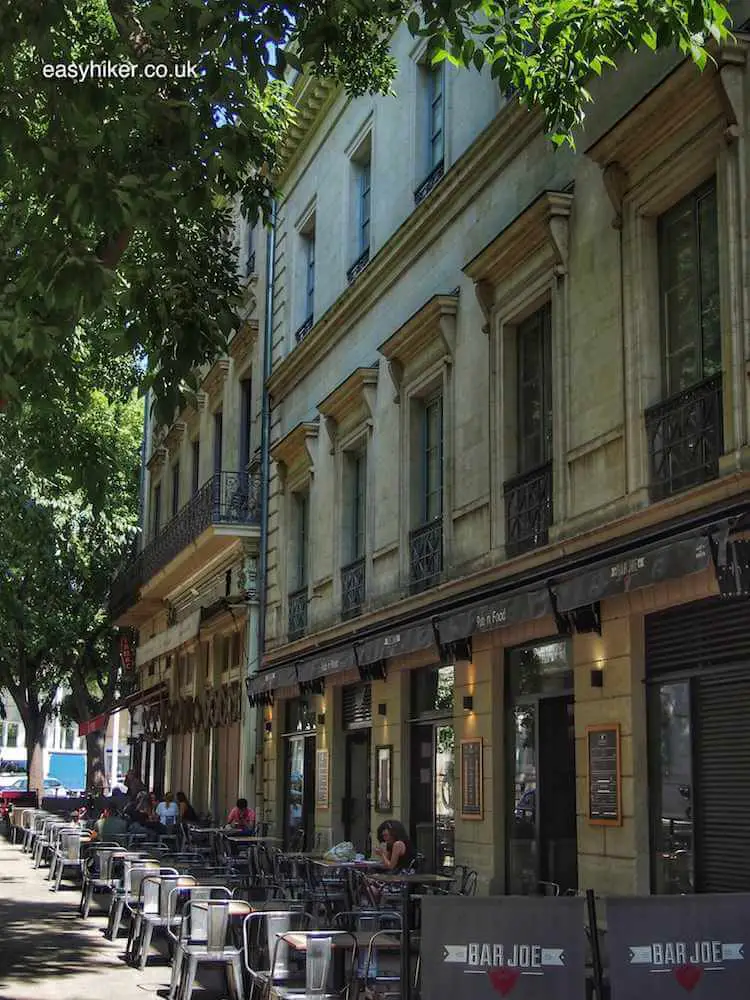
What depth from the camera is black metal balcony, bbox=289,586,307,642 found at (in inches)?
866

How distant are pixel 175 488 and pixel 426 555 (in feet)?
61.4

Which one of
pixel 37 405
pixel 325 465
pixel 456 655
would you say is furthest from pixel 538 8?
pixel 325 465

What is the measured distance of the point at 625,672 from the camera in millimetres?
11555

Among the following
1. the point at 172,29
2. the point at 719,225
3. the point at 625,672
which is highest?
the point at 172,29

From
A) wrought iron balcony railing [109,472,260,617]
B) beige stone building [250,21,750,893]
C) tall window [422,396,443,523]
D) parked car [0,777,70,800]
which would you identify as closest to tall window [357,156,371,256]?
beige stone building [250,21,750,893]

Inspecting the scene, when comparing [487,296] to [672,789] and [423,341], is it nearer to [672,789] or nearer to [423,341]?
[423,341]

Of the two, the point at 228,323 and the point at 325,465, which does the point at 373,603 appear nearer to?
the point at 325,465

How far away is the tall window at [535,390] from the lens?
13844 millimetres

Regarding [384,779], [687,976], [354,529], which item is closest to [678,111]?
[687,976]

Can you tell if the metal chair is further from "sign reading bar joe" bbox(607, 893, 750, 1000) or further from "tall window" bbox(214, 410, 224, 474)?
"tall window" bbox(214, 410, 224, 474)

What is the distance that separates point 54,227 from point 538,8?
13.0 feet

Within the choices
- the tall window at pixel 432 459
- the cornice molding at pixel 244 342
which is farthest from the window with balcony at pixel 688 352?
the cornice molding at pixel 244 342

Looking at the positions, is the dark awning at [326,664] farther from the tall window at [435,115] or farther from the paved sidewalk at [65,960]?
the tall window at [435,115]

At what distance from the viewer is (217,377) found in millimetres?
28516
